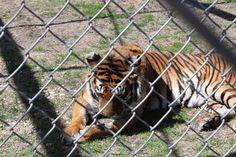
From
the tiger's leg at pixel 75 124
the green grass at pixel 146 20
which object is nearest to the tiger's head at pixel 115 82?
the tiger's leg at pixel 75 124

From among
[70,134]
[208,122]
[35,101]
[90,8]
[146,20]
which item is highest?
[146,20]

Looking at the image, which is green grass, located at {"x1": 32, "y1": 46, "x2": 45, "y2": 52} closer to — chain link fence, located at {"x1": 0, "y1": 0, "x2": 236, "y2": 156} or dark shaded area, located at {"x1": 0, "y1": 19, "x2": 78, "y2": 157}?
chain link fence, located at {"x1": 0, "y1": 0, "x2": 236, "y2": 156}

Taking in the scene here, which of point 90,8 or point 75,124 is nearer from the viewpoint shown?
point 75,124

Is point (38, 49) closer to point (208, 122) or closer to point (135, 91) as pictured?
point (135, 91)

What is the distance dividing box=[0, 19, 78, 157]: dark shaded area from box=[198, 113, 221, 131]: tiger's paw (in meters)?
0.88

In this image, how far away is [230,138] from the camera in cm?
354

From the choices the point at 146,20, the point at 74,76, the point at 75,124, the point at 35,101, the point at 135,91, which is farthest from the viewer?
the point at 146,20

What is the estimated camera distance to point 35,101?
3.98 metres

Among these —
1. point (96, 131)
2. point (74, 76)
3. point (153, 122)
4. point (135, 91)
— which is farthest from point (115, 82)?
point (74, 76)

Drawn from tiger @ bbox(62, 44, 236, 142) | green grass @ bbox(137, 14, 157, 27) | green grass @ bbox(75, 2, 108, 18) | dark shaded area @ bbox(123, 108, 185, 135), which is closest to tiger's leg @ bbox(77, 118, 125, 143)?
tiger @ bbox(62, 44, 236, 142)

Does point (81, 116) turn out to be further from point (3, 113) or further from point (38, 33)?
point (38, 33)

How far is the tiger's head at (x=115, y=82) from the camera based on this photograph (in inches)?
138

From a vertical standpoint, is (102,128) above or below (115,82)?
below

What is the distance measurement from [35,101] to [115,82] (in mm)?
699
